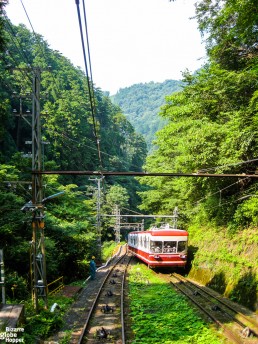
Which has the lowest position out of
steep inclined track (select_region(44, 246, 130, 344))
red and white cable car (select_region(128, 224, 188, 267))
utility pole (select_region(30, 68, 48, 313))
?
steep inclined track (select_region(44, 246, 130, 344))

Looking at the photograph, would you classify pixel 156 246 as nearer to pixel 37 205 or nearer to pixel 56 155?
pixel 37 205

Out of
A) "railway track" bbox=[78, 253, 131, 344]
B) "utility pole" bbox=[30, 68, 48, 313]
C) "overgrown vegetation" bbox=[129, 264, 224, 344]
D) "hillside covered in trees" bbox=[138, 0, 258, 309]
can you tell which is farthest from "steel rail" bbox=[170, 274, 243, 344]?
"utility pole" bbox=[30, 68, 48, 313]

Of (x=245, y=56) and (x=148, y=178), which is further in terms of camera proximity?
(x=148, y=178)

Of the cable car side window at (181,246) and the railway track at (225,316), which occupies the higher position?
the cable car side window at (181,246)

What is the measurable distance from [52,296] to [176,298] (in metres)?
5.39

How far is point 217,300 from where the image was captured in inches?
524

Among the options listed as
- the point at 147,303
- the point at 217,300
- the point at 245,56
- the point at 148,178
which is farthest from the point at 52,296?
the point at 148,178

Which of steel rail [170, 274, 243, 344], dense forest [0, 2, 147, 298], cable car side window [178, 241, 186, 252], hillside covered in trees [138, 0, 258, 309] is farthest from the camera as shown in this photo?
cable car side window [178, 241, 186, 252]

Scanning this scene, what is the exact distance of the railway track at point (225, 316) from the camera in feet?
29.9

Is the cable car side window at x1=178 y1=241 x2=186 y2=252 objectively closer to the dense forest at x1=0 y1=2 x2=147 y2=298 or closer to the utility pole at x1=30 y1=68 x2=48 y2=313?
the dense forest at x1=0 y1=2 x2=147 y2=298

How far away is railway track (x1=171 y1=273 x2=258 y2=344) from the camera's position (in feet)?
29.9

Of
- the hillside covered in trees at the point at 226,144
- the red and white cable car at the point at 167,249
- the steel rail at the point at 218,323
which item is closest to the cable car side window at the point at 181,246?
the red and white cable car at the point at 167,249

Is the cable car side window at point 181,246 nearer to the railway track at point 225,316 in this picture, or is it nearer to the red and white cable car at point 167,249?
the red and white cable car at point 167,249

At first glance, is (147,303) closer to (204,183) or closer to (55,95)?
(204,183)
